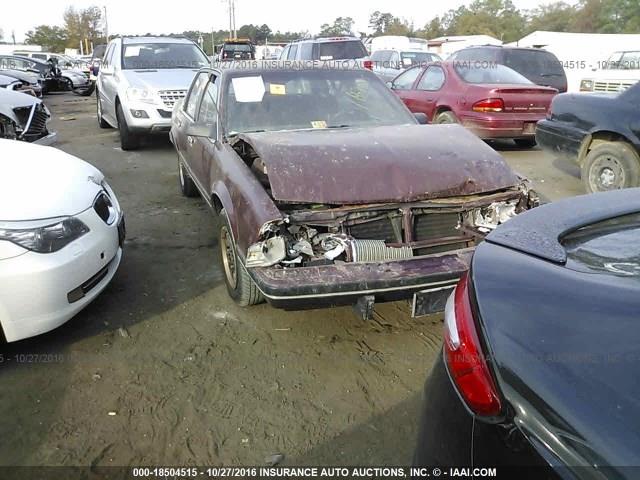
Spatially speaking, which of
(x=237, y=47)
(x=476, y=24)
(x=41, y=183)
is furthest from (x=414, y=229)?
(x=476, y=24)

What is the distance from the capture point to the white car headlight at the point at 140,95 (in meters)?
8.41

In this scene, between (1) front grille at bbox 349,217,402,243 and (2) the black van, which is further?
(2) the black van

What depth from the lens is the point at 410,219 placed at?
324 cm

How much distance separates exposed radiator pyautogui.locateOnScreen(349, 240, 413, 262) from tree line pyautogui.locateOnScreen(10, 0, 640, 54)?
2316 inches

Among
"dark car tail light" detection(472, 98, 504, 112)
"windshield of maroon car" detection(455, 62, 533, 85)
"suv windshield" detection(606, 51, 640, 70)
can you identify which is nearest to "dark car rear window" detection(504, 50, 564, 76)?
"windshield of maroon car" detection(455, 62, 533, 85)

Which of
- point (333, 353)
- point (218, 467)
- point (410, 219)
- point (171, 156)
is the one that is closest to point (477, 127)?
point (171, 156)

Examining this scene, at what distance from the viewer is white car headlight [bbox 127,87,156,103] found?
27.6 feet

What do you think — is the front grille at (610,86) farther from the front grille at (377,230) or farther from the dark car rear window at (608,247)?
the dark car rear window at (608,247)

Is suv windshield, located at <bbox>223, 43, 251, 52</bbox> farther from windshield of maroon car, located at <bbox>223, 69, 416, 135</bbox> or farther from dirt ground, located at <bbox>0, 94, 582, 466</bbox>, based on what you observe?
dirt ground, located at <bbox>0, 94, 582, 466</bbox>

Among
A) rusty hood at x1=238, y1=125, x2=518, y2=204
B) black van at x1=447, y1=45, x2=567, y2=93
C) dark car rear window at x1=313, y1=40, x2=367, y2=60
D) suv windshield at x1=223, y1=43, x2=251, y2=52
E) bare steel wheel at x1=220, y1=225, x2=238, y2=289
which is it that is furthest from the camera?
suv windshield at x1=223, y1=43, x2=251, y2=52

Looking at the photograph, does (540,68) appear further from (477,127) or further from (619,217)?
(619,217)

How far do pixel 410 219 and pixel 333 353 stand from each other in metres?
0.93

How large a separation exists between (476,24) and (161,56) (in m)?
68.7

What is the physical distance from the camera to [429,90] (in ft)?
29.9
